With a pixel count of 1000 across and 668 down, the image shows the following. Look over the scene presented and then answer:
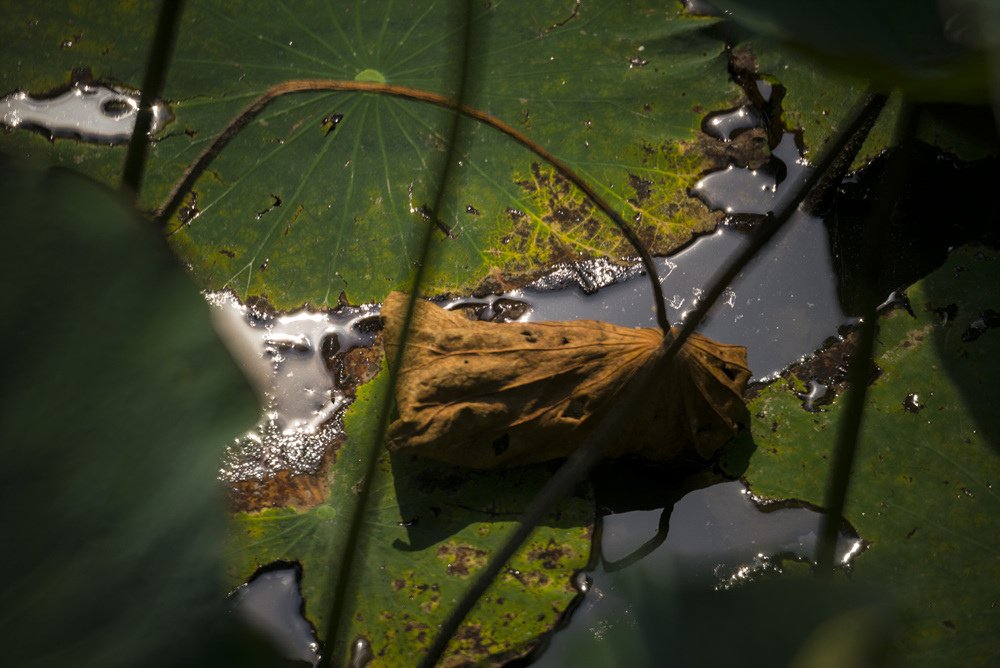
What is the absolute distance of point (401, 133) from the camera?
1689mm

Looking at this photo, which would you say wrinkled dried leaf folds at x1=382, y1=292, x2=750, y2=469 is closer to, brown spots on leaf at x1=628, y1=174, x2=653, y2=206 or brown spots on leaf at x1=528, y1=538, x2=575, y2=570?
brown spots on leaf at x1=528, y1=538, x2=575, y2=570

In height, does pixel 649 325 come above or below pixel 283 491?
above

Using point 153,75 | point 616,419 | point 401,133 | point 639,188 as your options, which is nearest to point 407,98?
point 401,133

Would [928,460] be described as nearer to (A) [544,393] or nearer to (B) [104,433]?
(A) [544,393]

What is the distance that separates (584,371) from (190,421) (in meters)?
0.90

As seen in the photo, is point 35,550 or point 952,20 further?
point 952,20

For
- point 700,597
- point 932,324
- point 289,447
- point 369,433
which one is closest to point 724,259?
point 932,324

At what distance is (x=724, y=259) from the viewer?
1642 millimetres

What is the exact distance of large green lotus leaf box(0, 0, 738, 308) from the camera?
5.31 ft

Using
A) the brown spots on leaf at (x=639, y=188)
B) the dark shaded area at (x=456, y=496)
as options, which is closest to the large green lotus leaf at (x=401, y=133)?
the brown spots on leaf at (x=639, y=188)

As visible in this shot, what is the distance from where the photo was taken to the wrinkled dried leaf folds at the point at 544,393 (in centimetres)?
140

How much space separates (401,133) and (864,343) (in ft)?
3.36

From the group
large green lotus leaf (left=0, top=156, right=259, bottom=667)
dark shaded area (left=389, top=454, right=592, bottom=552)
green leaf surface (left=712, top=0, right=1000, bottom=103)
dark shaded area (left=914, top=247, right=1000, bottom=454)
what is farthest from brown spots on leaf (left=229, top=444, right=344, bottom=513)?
dark shaded area (left=914, top=247, right=1000, bottom=454)

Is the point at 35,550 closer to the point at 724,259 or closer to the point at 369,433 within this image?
the point at 369,433
